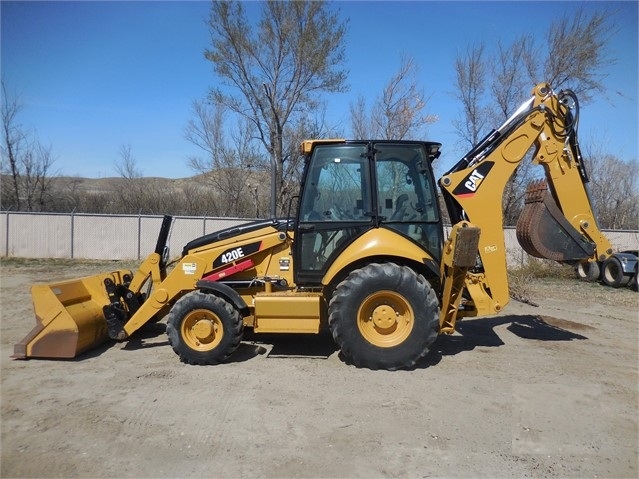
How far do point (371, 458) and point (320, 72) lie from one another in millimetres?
17217

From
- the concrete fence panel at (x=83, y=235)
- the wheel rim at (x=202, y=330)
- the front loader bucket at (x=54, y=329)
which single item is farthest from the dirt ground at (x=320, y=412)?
the concrete fence panel at (x=83, y=235)

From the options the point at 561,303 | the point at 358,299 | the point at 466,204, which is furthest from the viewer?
the point at 561,303

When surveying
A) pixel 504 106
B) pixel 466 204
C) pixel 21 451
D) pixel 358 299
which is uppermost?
pixel 504 106

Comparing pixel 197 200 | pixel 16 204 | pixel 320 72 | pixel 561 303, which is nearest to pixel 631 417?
pixel 561 303

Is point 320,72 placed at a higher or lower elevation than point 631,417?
higher

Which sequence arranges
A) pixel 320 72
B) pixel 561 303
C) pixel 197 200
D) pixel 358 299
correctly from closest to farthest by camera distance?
pixel 358 299
pixel 561 303
pixel 320 72
pixel 197 200

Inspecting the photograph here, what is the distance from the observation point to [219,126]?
83.5 feet

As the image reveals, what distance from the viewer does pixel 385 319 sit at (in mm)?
5535

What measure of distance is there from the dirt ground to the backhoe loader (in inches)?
15.5

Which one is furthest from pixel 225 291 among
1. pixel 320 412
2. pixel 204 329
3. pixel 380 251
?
pixel 320 412

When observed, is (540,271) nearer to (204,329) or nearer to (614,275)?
(614,275)

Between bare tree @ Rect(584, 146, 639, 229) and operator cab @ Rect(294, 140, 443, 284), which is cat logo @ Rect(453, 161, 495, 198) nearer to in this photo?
operator cab @ Rect(294, 140, 443, 284)

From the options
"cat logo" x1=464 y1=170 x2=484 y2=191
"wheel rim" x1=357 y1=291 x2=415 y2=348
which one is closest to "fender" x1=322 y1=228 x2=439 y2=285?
"wheel rim" x1=357 y1=291 x2=415 y2=348

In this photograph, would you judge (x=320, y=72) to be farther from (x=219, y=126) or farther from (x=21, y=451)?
(x=21, y=451)
